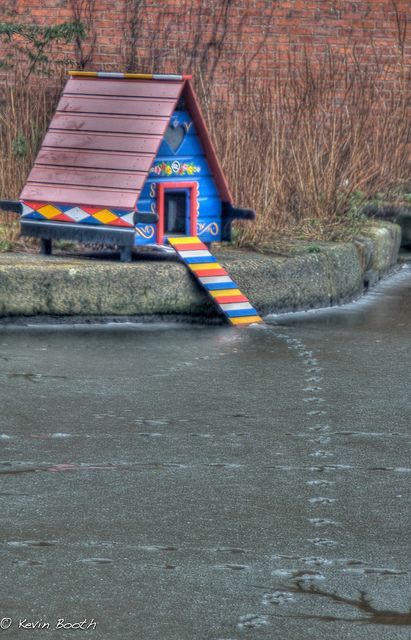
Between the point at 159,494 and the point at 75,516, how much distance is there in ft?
1.07

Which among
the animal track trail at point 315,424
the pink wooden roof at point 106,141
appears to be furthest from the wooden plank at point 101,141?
the animal track trail at point 315,424

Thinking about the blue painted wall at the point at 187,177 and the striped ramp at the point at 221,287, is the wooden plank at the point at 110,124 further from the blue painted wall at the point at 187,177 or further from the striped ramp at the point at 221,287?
the striped ramp at the point at 221,287

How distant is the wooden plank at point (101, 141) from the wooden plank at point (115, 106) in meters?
0.16

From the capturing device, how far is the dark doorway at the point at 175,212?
7.94 meters

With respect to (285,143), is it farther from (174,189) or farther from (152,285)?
(152,285)

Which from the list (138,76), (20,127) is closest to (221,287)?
(138,76)

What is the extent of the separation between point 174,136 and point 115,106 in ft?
1.29

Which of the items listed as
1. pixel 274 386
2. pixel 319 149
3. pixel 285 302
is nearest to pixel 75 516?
pixel 274 386

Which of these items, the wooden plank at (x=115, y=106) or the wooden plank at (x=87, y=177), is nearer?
the wooden plank at (x=87, y=177)

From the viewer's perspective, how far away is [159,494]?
393 centimetres

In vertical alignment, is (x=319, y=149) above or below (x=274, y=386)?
above

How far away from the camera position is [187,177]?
773 cm

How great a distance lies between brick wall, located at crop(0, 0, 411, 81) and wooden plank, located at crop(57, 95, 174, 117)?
9.10 ft

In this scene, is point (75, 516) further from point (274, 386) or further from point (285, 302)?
point (285, 302)
